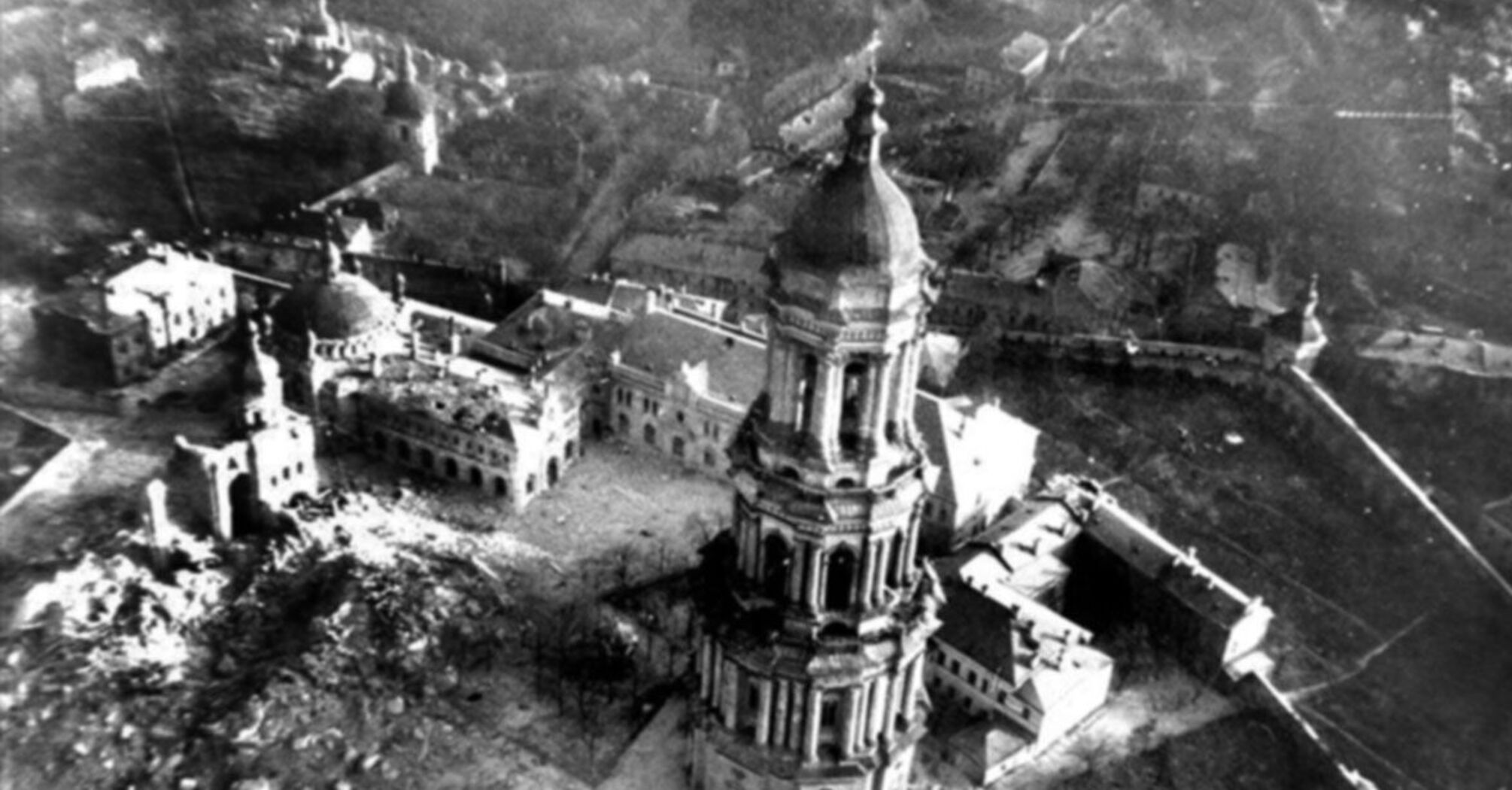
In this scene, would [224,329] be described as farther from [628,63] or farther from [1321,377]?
[1321,377]

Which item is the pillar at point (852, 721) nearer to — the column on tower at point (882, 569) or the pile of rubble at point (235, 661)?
the column on tower at point (882, 569)

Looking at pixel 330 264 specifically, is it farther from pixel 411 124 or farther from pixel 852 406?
pixel 852 406

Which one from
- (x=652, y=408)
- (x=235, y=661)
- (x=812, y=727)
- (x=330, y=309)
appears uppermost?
(x=330, y=309)

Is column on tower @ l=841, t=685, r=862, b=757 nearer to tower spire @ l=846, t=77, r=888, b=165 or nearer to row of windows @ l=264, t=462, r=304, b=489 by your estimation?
tower spire @ l=846, t=77, r=888, b=165

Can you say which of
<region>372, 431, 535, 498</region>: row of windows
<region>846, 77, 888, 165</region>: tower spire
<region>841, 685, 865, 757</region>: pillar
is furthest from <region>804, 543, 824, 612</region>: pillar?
<region>372, 431, 535, 498</region>: row of windows

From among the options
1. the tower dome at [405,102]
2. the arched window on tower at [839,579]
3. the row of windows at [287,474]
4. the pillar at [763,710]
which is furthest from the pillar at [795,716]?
the tower dome at [405,102]

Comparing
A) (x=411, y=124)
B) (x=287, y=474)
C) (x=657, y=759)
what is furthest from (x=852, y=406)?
(x=411, y=124)
